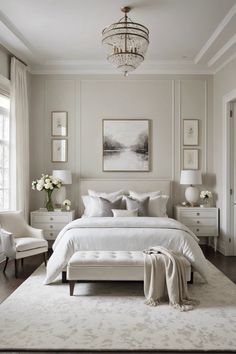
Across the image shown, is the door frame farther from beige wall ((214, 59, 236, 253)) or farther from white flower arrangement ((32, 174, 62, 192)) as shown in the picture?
white flower arrangement ((32, 174, 62, 192))

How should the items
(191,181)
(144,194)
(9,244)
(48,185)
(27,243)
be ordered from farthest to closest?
(144,194) → (191,181) → (48,185) → (27,243) → (9,244)

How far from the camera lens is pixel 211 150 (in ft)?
21.8

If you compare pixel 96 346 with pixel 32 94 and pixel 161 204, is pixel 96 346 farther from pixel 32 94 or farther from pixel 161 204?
pixel 32 94

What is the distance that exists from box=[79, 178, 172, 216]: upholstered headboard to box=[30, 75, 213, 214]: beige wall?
5.4 inches

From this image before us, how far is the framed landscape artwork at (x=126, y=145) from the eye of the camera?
21.6 feet

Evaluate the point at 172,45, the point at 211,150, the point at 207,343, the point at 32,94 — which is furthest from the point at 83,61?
the point at 207,343

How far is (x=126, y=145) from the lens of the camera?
657 centimetres

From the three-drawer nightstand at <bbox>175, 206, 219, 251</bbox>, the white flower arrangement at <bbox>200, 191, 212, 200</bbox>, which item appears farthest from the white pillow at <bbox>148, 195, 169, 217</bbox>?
the white flower arrangement at <bbox>200, 191, 212, 200</bbox>

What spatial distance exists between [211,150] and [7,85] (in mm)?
3773

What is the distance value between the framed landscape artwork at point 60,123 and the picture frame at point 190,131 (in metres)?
2.23

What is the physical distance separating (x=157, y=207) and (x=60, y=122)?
2.43 m

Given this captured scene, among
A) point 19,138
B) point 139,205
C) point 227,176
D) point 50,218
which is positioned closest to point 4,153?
point 19,138

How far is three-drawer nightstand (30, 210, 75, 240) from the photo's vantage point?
6.08m

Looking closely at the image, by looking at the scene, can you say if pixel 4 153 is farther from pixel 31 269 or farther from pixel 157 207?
pixel 157 207
